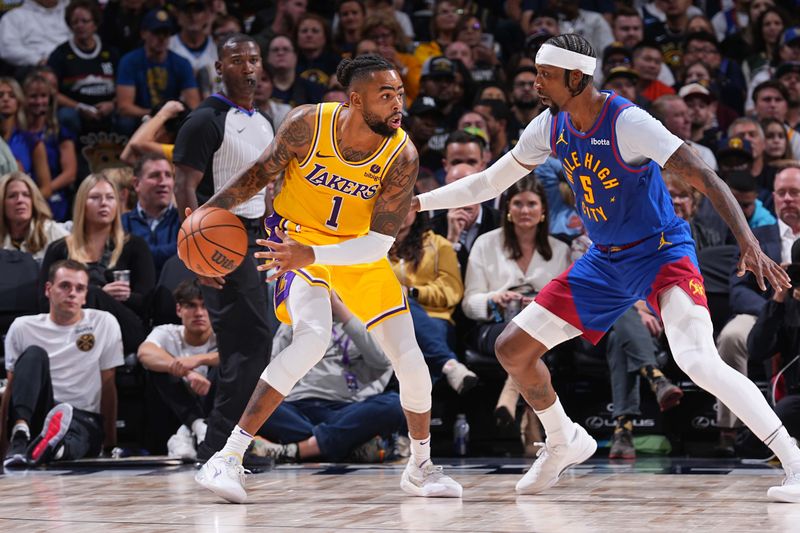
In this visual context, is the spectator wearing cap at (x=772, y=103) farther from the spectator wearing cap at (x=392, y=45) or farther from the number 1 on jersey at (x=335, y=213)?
the number 1 on jersey at (x=335, y=213)

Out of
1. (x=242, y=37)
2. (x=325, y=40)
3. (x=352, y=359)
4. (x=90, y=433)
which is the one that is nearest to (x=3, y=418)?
(x=90, y=433)

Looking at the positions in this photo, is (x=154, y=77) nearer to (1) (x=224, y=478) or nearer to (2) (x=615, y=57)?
(2) (x=615, y=57)

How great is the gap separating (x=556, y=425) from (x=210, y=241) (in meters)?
1.60

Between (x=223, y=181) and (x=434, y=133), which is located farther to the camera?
(x=434, y=133)

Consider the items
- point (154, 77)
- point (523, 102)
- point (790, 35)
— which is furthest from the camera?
point (790, 35)

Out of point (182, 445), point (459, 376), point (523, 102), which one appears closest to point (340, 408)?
point (459, 376)

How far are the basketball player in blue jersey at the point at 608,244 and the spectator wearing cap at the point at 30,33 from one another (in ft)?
20.5

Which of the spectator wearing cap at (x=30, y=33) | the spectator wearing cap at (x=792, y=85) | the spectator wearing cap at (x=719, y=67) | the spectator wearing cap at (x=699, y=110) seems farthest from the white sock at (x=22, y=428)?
the spectator wearing cap at (x=719, y=67)

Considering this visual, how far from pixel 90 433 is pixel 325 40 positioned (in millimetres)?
4832

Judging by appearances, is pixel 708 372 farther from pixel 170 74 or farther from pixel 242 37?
pixel 170 74

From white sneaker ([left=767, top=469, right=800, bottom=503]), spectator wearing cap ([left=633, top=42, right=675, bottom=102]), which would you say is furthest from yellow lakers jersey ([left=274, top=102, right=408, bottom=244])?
spectator wearing cap ([left=633, top=42, right=675, bottom=102])

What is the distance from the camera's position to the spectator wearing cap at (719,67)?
10.2m

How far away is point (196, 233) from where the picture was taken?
4727 mm

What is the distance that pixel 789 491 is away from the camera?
4.32 meters
